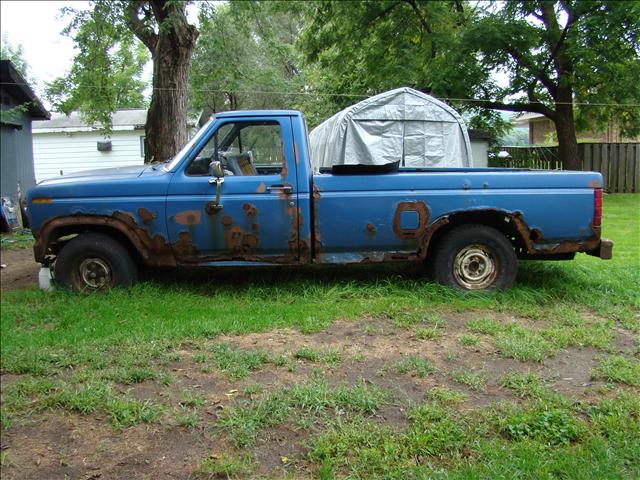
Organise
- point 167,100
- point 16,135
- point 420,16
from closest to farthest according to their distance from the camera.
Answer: point 167,100
point 16,135
point 420,16

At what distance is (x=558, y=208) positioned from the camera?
5.52 meters

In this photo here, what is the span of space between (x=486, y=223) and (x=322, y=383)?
9.58 feet

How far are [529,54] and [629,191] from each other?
5.44 m

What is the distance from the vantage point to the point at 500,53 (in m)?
15.0

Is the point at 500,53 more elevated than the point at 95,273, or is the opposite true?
the point at 500,53

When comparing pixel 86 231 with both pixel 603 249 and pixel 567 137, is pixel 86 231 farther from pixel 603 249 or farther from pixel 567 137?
pixel 567 137

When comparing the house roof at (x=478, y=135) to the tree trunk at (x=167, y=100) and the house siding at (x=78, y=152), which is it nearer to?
the tree trunk at (x=167, y=100)

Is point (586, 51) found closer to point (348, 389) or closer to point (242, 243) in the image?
point (242, 243)

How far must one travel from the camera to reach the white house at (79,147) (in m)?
20.9

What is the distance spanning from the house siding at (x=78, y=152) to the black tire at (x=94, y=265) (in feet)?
53.5

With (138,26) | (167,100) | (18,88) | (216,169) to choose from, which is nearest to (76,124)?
(18,88)

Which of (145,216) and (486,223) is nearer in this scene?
(145,216)

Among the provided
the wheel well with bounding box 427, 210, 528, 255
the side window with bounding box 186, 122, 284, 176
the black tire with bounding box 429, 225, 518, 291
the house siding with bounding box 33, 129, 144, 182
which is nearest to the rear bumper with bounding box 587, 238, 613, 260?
the wheel well with bounding box 427, 210, 528, 255

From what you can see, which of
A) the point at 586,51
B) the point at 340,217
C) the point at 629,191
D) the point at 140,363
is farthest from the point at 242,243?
the point at 629,191
